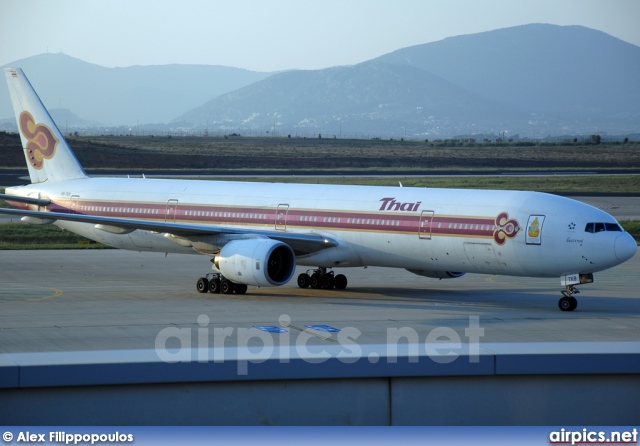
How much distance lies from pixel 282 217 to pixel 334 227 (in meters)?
2.03

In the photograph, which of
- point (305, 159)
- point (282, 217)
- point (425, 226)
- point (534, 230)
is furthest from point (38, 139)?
point (305, 159)

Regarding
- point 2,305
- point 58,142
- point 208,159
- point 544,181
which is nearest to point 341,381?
point 2,305

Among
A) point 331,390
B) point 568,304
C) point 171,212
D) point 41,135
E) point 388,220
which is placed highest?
point 41,135

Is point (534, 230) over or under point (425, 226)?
under

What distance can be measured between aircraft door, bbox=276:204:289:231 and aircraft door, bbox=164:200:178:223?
4.11 meters

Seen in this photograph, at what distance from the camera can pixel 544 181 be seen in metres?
84.4

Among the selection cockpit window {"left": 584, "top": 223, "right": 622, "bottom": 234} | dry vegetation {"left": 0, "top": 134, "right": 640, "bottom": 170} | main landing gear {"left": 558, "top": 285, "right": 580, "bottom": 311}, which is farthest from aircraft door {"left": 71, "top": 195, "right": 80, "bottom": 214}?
dry vegetation {"left": 0, "top": 134, "right": 640, "bottom": 170}

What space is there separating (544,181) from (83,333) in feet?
223

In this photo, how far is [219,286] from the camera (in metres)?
30.0

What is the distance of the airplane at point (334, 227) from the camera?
26.2 meters

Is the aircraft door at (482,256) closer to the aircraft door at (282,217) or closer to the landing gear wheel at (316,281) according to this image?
the landing gear wheel at (316,281)

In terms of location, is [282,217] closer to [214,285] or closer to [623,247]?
[214,285]

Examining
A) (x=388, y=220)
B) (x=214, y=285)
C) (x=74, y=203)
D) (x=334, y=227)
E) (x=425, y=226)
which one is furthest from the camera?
(x=74, y=203)

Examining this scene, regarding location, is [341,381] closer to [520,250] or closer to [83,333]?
[83,333]
